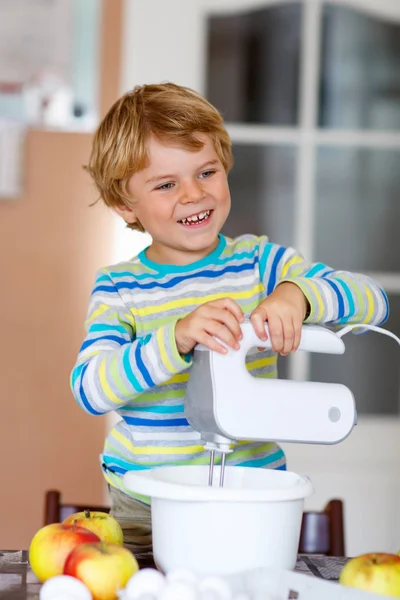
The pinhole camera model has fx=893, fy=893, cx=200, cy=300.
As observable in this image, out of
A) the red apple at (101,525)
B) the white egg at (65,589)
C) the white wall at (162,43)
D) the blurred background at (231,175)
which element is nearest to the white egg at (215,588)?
the white egg at (65,589)

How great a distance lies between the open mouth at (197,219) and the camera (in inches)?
51.6

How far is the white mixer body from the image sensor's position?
921mm

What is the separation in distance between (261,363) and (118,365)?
295 millimetres

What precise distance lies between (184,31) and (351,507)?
4.75ft

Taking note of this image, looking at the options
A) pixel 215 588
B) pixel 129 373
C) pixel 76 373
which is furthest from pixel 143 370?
pixel 215 588

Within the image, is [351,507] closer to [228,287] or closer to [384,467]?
[384,467]

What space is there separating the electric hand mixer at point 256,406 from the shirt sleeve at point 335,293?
189mm

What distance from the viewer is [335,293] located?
1.17 metres

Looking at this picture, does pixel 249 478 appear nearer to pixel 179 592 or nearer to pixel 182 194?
pixel 179 592

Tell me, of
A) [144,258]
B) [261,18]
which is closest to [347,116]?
[261,18]

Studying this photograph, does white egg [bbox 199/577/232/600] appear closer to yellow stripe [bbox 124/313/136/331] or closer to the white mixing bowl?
the white mixing bowl

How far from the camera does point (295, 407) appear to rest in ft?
3.07

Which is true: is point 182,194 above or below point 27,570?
above

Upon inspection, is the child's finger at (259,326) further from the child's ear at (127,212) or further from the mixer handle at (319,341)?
the child's ear at (127,212)
